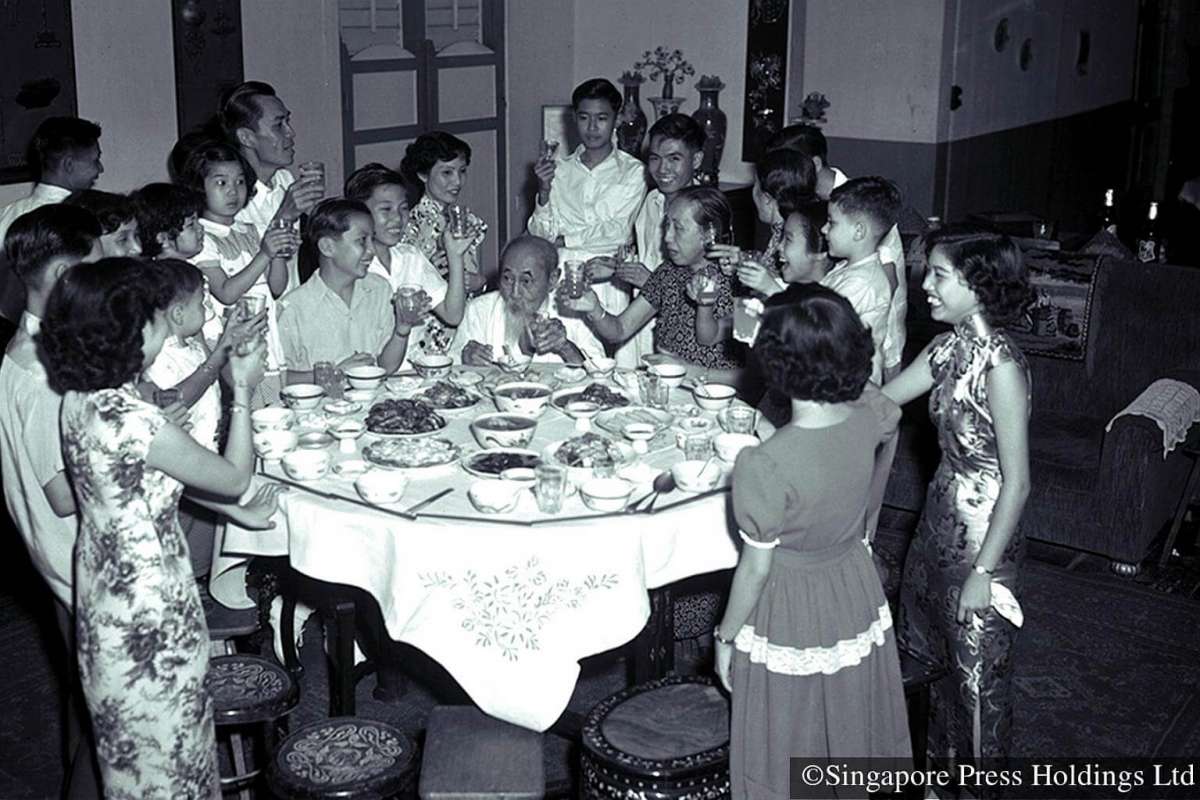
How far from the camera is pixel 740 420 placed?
3.72 meters

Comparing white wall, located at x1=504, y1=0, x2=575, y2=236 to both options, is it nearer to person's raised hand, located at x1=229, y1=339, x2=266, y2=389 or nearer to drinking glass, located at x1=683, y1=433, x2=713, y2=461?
drinking glass, located at x1=683, y1=433, x2=713, y2=461

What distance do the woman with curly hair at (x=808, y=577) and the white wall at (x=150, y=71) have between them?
423cm

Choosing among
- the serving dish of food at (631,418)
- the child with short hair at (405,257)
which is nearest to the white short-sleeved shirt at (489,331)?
the child with short hair at (405,257)

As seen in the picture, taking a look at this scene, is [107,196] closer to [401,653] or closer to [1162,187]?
[401,653]

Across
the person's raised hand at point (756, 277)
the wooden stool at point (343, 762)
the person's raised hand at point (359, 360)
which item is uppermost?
the person's raised hand at point (756, 277)

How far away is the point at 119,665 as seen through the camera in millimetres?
2820

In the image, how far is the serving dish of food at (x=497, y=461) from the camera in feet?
11.2

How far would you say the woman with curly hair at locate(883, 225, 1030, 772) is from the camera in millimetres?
3127

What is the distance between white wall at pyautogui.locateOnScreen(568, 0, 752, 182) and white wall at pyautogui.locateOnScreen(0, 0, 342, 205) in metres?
2.30

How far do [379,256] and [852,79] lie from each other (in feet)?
15.1

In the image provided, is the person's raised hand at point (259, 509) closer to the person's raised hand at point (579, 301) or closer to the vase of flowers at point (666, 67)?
the person's raised hand at point (579, 301)

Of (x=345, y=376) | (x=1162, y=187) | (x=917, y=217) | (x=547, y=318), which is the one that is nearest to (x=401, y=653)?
(x=345, y=376)

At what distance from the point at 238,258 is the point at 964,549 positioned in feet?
9.28

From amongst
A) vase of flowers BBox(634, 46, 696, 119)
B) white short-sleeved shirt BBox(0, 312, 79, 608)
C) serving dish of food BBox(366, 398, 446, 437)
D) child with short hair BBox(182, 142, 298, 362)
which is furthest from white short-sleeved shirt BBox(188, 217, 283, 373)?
vase of flowers BBox(634, 46, 696, 119)
